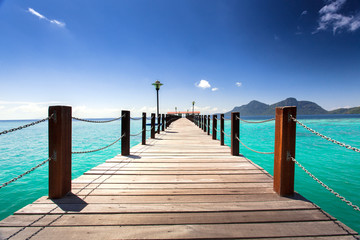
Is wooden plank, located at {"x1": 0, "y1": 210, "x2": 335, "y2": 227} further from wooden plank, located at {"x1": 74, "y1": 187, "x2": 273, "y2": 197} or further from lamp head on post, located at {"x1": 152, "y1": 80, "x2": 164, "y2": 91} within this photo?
lamp head on post, located at {"x1": 152, "y1": 80, "x2": 164, "y2": 91}

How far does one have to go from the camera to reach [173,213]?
5.80 feet

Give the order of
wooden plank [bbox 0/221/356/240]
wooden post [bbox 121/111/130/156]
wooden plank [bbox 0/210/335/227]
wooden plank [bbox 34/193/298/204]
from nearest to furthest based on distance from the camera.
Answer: wooden plank [bbox 0/221/356/240] → wooden plank [bbox 0/210/335/227] → wooden plank [bbox 34/193/298/204] → wooden post [bbox 121/111/130/156]

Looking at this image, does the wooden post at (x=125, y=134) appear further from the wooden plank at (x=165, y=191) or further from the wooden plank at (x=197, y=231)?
the wooden plank at (x=197, y=231)

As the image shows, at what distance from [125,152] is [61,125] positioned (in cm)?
237

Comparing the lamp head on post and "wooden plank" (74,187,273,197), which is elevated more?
the lamp head on post

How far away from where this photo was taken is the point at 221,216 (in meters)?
1.72

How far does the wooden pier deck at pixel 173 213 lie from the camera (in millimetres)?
1479

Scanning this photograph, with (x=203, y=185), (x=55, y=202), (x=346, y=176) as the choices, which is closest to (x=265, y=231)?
(x=203, y=185)

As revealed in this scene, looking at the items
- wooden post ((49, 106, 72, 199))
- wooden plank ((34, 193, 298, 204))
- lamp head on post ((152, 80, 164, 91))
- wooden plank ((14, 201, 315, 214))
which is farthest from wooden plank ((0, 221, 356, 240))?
lamp head on post ((152, 80, 164, 91))

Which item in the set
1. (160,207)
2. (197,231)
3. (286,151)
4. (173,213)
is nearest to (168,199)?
(160,207)

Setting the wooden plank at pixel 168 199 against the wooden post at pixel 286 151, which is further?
the wooden post at pixel 286 151

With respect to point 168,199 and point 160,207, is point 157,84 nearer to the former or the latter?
point 168,199

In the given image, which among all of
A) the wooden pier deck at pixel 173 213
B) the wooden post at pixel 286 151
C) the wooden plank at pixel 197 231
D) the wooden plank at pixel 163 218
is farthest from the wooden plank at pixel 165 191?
the wooden plank at pixel 197 231

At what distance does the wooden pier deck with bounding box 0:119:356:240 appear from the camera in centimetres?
148
